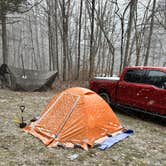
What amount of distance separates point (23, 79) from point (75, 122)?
6.84 metres

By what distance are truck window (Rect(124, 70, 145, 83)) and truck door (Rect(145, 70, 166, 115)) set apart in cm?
32

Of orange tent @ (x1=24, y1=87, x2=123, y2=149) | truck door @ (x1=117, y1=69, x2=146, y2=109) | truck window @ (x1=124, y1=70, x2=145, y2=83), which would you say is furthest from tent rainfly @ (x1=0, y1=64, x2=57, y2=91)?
orange tent @ (x1=24, y1=87, x2=123, y2=149)

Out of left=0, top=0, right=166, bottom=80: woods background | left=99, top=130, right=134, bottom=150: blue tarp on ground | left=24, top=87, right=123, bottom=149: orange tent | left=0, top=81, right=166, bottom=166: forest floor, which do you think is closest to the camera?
left=0, top=81, right=166, bottom=166: forest floor

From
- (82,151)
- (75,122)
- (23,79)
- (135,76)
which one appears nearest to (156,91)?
(135,76)

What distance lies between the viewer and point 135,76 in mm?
8125

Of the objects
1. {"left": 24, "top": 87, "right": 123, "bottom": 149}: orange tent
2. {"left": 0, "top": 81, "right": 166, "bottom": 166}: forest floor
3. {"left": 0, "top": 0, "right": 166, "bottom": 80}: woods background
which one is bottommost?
{"left": 0, "top": 81, "right": 166, "bottom": 166}: forest floor

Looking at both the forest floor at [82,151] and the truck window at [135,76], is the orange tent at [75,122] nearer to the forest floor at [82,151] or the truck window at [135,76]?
the forest floor at [82,151]

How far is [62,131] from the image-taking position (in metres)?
5.42

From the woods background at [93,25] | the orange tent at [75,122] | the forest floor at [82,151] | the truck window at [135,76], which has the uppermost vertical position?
the woods background at [93,25]

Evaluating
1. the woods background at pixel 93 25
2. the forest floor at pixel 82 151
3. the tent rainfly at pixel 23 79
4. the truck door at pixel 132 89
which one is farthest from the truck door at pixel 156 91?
the woods background at pixel 93 25

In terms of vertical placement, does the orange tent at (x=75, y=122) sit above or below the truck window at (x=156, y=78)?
below

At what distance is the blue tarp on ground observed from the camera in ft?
17.2

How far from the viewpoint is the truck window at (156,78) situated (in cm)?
714

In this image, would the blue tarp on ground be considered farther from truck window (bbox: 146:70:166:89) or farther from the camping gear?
the camping gear
